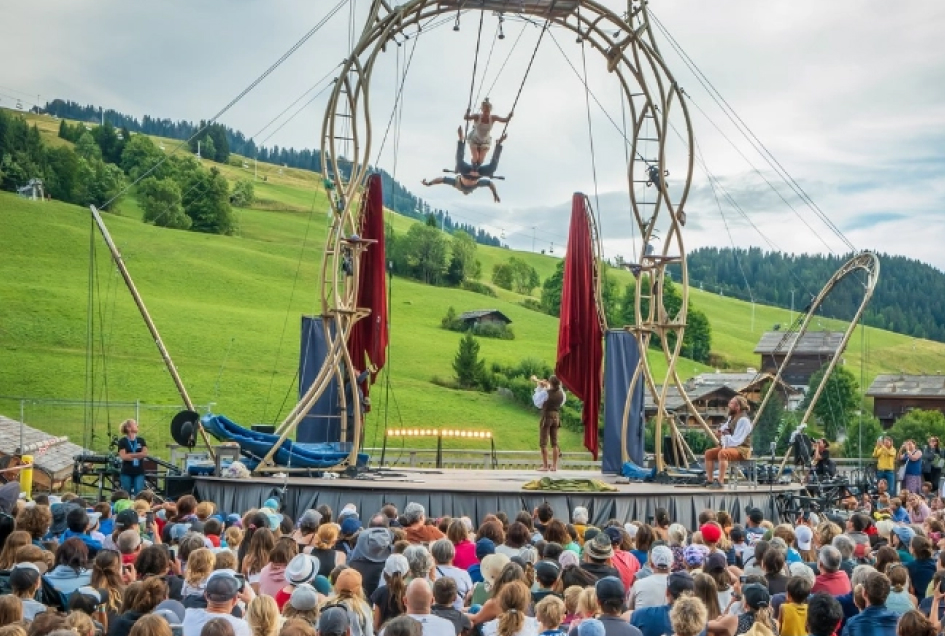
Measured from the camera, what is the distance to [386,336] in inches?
832

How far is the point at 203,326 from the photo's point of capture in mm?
54844

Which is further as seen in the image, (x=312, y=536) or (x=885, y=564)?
(x=312, y=536)

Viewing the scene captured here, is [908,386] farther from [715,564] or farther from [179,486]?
[715,564]

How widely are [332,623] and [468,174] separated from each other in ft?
44.1

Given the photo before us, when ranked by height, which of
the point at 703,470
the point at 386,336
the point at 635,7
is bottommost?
the point at 703,470

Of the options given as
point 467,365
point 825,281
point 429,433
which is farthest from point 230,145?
point 429,433

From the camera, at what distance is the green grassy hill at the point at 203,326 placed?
44.6m

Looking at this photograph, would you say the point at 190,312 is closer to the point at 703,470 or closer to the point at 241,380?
the point at 241,380

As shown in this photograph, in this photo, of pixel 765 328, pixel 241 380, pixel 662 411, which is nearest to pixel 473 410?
pixel 241 380

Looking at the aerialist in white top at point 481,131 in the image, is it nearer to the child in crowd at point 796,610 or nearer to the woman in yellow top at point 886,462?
the woman in yellow top at point 886,462

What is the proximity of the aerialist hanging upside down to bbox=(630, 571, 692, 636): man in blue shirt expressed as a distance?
11679 millimetres

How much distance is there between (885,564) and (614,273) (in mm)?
93515

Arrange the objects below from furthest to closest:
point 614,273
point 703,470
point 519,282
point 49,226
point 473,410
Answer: point 614,273 < point 519,282 < point 49,226 < point 473,410 < point 703,470

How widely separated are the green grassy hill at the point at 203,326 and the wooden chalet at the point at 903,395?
12.2ft
